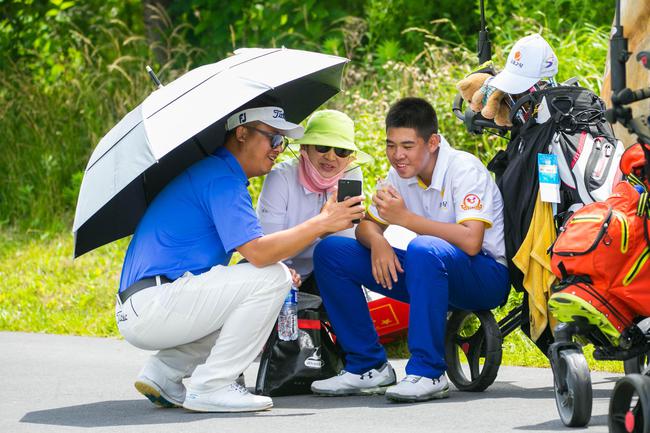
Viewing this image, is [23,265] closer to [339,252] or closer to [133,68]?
[133,68]

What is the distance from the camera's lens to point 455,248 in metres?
6.03

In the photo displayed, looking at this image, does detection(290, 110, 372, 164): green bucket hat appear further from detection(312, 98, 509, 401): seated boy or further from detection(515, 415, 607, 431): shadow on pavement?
detection(515, 415, 607, 431): shadow on pavement

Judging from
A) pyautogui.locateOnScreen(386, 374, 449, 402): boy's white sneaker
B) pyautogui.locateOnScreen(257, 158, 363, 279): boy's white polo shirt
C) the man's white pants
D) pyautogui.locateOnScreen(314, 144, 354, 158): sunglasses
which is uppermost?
pyautogui.locateOnScreen(314, 144, 354, 158): sunglasses

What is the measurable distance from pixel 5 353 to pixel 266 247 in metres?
2.79

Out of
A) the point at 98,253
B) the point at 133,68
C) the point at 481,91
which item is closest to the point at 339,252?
the point at 481,91

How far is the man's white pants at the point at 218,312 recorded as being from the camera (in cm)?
584

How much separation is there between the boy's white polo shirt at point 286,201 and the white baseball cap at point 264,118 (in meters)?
0.48

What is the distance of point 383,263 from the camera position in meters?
6.14

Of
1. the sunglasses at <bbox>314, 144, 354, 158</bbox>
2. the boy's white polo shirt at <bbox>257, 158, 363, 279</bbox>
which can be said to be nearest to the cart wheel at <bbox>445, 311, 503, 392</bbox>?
the boy's white polo shirt at <bbox>257, 158, 363, 279</bbox>

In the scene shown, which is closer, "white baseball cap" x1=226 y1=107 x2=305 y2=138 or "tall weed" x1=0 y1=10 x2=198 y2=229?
"white baseball cap" x1=226 y1=107 x2=305 y2=138

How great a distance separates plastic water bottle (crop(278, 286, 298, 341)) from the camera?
627 centimetres

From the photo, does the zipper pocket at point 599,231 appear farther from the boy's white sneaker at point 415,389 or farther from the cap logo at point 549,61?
the cap logo at point 549,61

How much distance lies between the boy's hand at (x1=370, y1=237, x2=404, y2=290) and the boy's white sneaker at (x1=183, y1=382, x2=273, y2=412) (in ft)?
2.67

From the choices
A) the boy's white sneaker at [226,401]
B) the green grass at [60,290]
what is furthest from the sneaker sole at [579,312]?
the green grass at [60,290]
